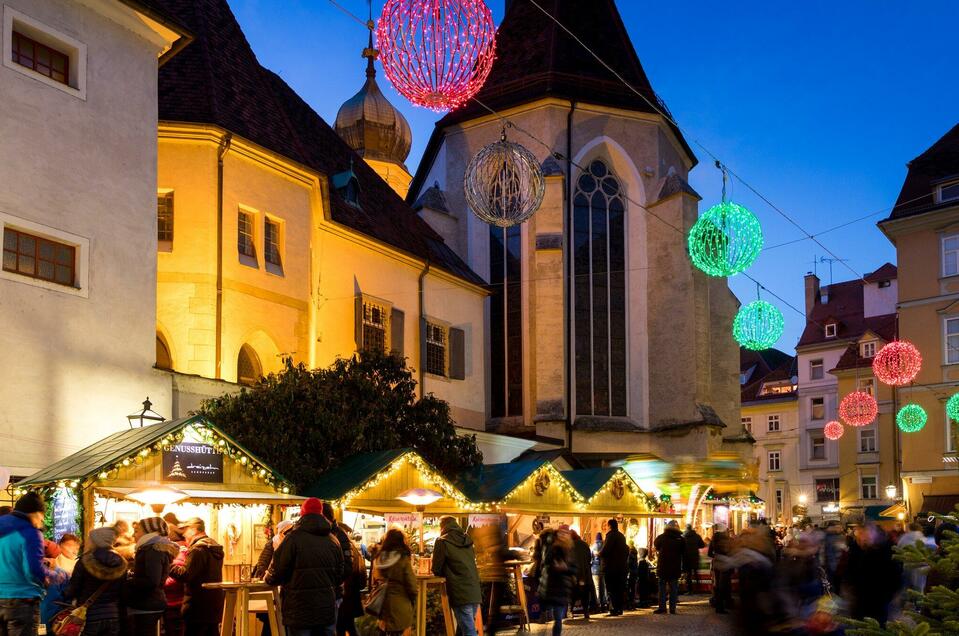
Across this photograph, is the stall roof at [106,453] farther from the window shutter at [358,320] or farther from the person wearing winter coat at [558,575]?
the window shutter at [358,320]

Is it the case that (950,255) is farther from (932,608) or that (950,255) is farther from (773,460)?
(932,608)

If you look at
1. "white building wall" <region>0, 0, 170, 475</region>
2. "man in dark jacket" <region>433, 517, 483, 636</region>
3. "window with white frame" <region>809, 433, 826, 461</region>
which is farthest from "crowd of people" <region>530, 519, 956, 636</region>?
"window with white frame" <region>809, 433, 826, 461</region>

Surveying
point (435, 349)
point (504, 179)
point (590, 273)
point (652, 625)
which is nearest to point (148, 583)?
point (652, 625)

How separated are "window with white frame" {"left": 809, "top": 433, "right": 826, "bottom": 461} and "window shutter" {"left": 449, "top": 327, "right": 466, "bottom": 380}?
1582 inches

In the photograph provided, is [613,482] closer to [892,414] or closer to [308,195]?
[308,195]

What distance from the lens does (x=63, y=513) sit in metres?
14.3

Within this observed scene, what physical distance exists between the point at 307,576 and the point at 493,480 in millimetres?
11154

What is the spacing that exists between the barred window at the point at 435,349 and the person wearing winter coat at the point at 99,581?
742 inches

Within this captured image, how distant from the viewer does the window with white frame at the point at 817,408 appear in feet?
214

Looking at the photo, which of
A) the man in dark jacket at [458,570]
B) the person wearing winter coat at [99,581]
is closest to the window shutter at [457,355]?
the man in dark jacket at [458,570]

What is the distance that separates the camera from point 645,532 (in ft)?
94.6

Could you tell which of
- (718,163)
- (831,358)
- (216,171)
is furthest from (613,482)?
(831,358)

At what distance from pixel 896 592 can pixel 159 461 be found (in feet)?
28.3

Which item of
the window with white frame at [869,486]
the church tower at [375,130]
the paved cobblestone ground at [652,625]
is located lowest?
the paved cobblestone ground at [652,625]
